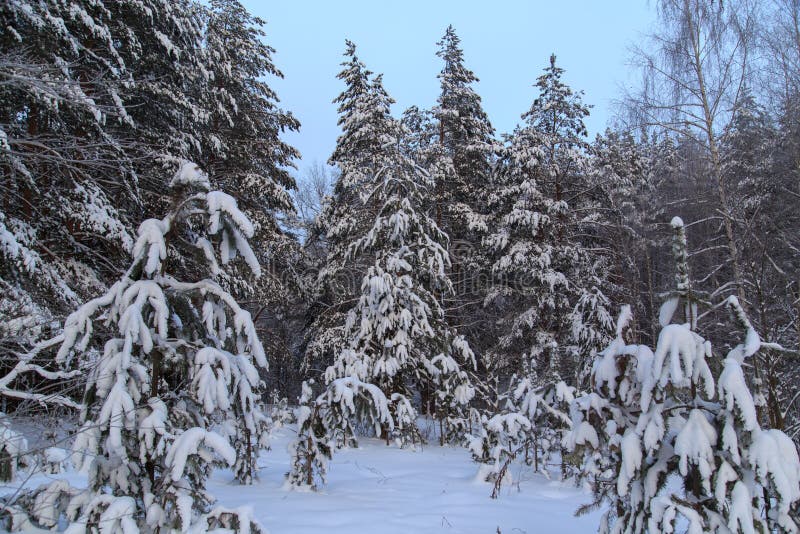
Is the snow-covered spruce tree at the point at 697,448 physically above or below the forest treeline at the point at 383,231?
below

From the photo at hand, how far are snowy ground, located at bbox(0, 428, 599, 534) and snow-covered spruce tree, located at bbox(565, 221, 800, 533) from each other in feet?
4.50

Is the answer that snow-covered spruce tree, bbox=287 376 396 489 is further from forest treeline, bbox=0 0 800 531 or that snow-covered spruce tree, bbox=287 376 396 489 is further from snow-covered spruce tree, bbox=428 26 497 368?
snow-covered spruce tree, bbox=428 26 497 368

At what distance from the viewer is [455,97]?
17.1 metres

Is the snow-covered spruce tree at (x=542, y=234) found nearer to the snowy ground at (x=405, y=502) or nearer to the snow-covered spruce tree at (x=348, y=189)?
the snow-covered spruce tree at (x=348, y=189)

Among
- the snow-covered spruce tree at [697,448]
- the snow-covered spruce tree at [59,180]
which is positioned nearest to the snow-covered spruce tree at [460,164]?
the snow-covered spruce tree at [59,180]

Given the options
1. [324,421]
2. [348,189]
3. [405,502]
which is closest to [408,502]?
[405,502]

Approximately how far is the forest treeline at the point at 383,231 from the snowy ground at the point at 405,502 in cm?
43

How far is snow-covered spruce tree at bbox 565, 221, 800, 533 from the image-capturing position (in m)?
2.57

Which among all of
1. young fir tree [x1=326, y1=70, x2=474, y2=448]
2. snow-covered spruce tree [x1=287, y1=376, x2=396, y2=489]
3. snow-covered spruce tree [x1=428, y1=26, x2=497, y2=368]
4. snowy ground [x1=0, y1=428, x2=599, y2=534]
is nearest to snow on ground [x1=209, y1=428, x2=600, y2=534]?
snowy ground [x1=0, y1=428, x2=599, y2=534]

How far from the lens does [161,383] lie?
336 centimetres

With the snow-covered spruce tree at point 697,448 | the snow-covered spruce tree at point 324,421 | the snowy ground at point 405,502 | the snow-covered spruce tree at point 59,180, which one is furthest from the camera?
the snow-covered spruce tree at point 59,180

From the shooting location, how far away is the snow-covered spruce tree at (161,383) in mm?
2684

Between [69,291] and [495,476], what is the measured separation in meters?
6.80

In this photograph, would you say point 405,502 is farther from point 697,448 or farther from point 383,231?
point 383,231
